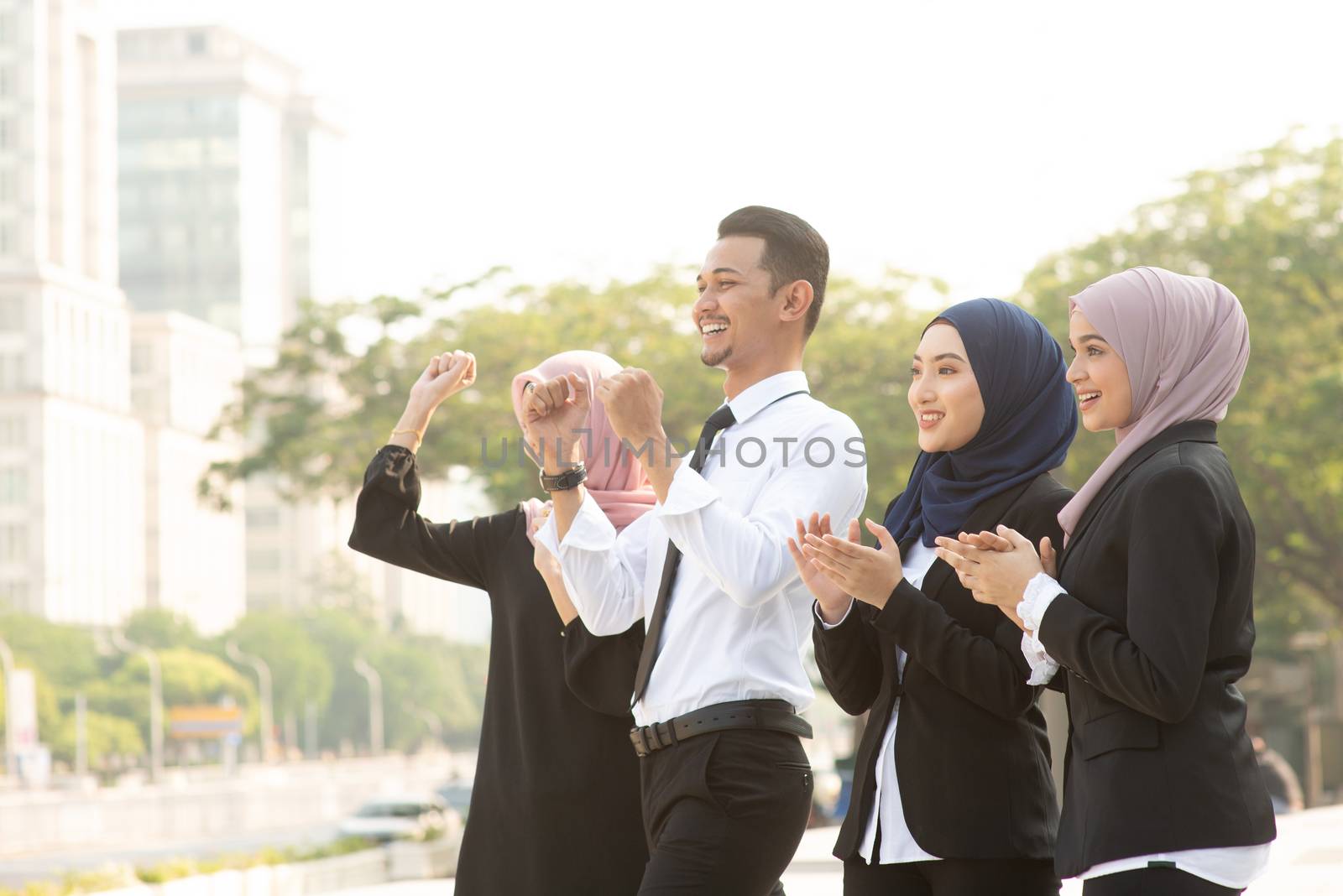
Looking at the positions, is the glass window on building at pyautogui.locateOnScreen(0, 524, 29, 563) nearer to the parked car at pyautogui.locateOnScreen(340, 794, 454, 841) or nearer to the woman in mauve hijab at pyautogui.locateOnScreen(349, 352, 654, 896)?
the parked car at pyautogui.locateOnScreen(340, 794, 454, 841)

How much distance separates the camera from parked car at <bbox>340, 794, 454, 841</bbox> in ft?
88.5

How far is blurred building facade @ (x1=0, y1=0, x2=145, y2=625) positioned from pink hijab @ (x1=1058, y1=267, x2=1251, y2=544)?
98.8 metres

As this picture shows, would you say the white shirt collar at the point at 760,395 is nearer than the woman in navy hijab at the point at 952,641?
No

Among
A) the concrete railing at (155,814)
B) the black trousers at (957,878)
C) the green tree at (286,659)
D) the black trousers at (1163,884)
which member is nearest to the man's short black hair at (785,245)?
the black trousers at (957,878)

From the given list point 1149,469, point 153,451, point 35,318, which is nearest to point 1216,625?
point 1149,469

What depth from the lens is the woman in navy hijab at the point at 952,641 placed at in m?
3.10

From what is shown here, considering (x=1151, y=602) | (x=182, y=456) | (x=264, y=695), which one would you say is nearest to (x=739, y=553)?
(x=1151, y=602)

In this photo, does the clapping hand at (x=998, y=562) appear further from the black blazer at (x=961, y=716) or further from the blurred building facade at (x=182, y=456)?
the blurred building facade at (x=182, y=456)

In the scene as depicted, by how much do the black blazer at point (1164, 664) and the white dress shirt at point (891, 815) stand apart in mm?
328

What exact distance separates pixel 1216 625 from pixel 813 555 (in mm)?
729

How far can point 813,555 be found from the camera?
10.4 feet

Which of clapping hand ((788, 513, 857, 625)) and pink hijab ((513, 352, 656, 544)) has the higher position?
pink hijab ((513, 352, 656, 544))

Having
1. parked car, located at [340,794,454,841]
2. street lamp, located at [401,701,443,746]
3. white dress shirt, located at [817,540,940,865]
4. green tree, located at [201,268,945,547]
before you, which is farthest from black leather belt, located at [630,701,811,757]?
street lamp, located at [401,701,443,746]

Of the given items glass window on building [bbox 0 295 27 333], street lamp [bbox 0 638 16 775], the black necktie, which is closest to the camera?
the black necktie
